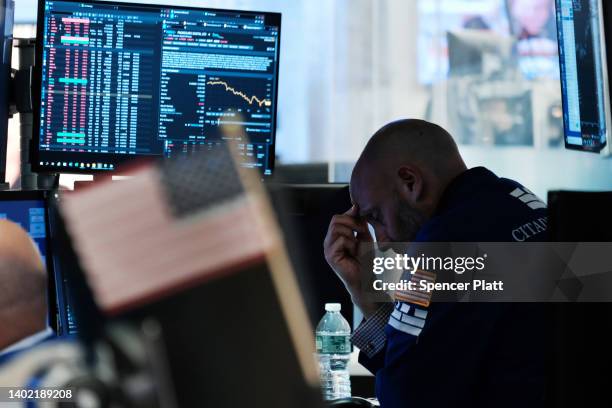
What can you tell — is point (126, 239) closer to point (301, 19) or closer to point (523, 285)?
point (523, 285)

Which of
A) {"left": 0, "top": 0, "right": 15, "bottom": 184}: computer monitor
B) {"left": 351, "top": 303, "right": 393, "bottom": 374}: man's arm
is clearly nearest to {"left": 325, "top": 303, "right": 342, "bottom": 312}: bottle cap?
{"left": 351, "top": 303, "right": 393, "bottom": 374}: man's arm

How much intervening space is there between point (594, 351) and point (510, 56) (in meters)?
3.39

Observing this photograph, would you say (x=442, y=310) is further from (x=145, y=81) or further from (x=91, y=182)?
(x=145, y=81)

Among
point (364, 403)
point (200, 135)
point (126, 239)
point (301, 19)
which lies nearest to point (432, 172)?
point (364, 403)

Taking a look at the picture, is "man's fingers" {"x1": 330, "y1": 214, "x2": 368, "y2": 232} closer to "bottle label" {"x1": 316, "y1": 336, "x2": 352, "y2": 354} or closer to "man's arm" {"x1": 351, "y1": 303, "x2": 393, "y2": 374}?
"man's arm" {"x1": 351, "y1": 303, "x2": 393, "y2": 374}

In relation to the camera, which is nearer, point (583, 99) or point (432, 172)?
point (432, 172)

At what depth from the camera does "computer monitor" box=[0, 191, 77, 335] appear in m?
1.64

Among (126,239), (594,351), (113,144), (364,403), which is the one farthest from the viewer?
(113,144)

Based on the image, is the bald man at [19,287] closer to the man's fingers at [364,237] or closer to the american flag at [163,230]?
the man's fingers at [364,237]

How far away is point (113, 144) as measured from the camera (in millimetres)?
1907

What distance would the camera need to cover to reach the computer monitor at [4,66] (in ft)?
Answer: 6.15

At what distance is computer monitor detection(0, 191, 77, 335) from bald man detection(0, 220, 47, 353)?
0.01 meters

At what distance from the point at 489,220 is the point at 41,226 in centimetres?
92

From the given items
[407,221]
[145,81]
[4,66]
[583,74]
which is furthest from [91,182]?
[583,74]
